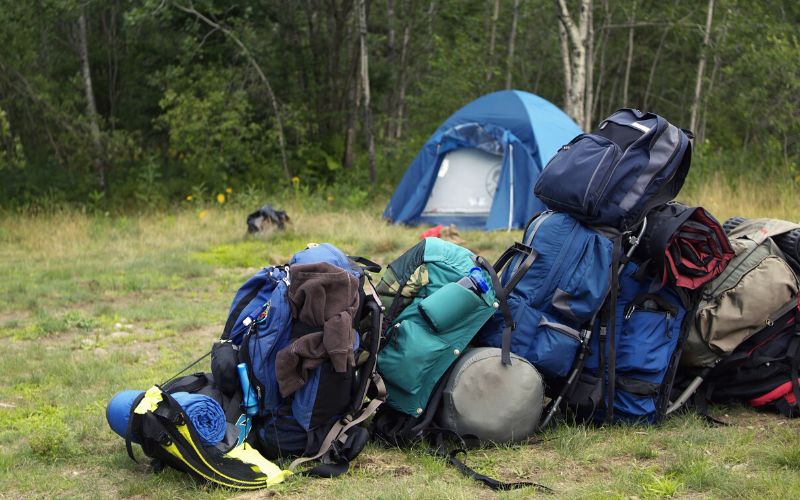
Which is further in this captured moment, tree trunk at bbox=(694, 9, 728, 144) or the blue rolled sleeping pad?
tree trunk at bbox=(694, 9, 728, 144)

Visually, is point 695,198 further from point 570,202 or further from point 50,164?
point 50,164

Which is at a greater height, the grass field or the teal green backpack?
the teal green backpack

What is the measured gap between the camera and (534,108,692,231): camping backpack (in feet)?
13.6

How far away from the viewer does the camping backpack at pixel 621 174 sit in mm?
4145

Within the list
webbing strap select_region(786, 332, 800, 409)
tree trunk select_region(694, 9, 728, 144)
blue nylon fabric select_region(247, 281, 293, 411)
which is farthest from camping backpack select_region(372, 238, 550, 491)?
tree trunk select_region(694, 9, 728, 144)

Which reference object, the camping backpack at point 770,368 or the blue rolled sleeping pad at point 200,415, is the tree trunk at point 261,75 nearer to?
the blue rolled sleeping pad at point 200,415

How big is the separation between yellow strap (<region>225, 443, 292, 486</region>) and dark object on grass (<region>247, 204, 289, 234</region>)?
749 centimetres

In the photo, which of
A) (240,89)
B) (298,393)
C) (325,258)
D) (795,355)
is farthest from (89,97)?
(795,355)

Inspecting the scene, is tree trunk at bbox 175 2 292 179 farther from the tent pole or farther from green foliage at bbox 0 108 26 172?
the tent pole

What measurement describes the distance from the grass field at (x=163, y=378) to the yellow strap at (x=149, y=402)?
328mm

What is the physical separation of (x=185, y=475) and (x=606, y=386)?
1990mm

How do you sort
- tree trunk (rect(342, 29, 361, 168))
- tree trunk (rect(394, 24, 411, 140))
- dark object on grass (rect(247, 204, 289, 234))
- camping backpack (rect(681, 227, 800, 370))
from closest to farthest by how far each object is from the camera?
camping backpack (rect(681, 227, 800, 370)) < dark object on grass (rect(247, 204, 289, 234)) < tree trunk (rect(342, 29, 361, 168)) < tree trunk (rect(394, 24, 411, 140))

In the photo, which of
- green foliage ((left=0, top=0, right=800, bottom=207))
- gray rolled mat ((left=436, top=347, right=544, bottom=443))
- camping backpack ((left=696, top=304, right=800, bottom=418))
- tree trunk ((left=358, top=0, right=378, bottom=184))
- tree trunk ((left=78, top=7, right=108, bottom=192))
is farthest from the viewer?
tree trunk ((left=78, top=7, right=108, bottom=192))

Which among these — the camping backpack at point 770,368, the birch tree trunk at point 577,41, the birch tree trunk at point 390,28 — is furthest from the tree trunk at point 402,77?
the camping backpack at point 770,368
